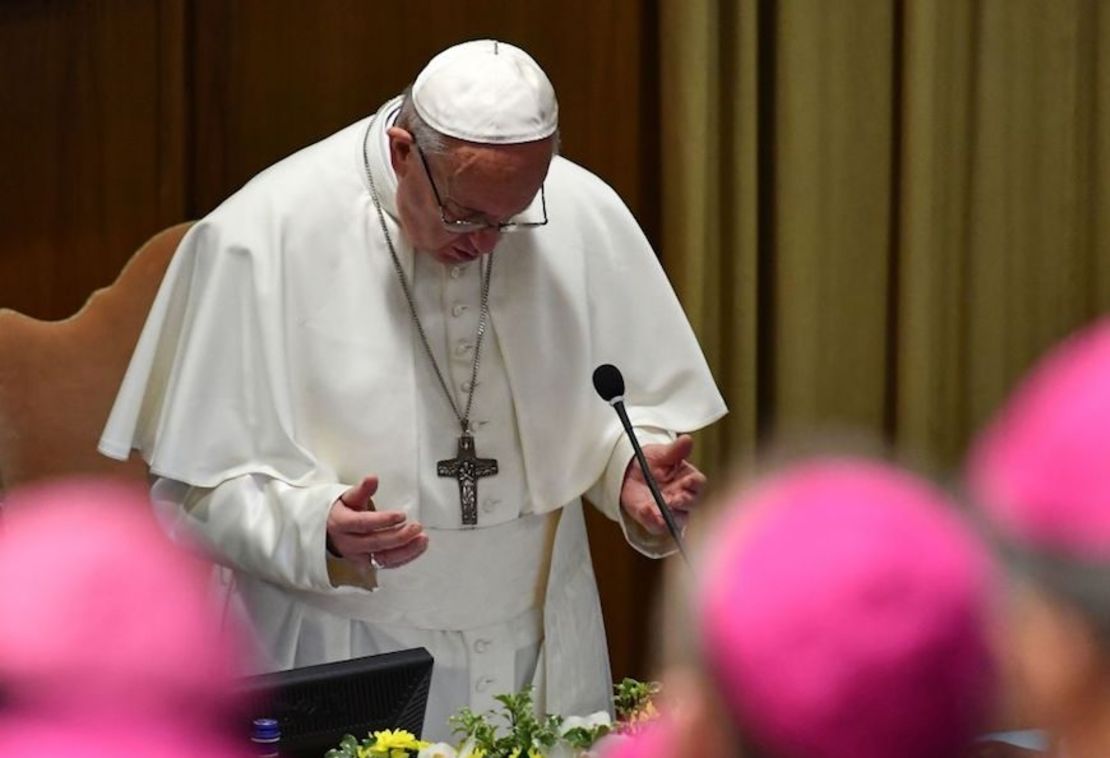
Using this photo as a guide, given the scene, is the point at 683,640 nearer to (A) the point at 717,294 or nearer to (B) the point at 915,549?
(B) the point at 915,549

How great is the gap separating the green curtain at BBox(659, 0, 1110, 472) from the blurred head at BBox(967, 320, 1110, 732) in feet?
12.6

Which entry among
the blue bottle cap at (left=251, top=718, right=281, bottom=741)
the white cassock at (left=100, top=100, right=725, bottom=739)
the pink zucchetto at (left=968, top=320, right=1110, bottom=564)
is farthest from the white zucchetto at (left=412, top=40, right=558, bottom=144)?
the pink zucchetto at (left=968, top=320, right=1110, bottom=564)

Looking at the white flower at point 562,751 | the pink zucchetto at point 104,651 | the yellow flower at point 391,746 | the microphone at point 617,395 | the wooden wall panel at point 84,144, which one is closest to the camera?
the pink zucchetto at point 104,651

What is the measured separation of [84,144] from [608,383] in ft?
6.55

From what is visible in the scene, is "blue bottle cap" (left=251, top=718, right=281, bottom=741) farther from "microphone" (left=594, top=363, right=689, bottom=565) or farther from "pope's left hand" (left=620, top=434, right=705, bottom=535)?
"pope's left hand" (left=620, top=434, right=705, bottom=535)

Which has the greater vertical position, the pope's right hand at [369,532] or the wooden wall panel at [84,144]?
the wooden wall panel at [84,144]

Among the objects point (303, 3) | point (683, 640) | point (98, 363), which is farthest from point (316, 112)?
point (683, 640)

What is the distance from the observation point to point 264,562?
9.86 ft

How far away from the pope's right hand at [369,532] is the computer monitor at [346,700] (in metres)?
0.53

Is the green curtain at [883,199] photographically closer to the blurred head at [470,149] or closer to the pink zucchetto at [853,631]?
the blurred head at [470,149]

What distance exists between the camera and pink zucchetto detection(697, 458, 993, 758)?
0.64m

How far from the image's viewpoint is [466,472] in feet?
10.3

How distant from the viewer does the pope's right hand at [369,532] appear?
9.20ft

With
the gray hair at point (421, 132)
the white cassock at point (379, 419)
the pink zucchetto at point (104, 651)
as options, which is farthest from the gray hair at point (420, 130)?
the pink zucchetto at point (104, 651)
